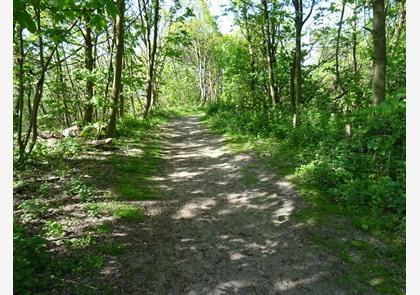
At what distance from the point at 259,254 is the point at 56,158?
24.0ft

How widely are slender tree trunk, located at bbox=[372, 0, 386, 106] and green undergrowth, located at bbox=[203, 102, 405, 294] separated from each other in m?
0.67

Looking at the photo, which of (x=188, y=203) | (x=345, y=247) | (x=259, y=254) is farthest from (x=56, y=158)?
(x=345, y=247)

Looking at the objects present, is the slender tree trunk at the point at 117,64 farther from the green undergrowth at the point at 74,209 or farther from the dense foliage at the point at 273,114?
the green undergrowth at the point at 74,209

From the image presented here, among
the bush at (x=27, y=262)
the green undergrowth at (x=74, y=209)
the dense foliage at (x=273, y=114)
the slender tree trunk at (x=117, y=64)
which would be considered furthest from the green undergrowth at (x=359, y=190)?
the slender tree trunk at (x=117, y=64)

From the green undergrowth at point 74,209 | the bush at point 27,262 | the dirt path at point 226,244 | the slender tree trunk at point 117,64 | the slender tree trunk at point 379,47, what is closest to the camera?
the bush at point 27,262

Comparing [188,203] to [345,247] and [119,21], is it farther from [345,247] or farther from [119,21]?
[119,21]

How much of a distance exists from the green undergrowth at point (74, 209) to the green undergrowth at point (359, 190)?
3.54 meters

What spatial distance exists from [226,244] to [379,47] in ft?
18.9

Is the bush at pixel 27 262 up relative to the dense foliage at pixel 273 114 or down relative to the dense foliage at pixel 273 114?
down

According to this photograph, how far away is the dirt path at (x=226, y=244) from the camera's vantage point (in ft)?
15.8

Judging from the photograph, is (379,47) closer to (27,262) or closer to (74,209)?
(74,209)

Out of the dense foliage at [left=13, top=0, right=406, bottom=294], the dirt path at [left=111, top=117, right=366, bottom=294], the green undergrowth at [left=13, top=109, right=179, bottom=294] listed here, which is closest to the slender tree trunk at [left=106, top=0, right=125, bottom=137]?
the dense foliage at [left=13, top=0, right=406, bottom=294]

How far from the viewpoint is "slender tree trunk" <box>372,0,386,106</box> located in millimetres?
7703

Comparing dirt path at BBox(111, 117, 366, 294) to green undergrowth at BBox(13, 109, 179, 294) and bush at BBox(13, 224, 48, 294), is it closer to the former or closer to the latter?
green undergrowth at BBox(13, 109, 179, 294)
